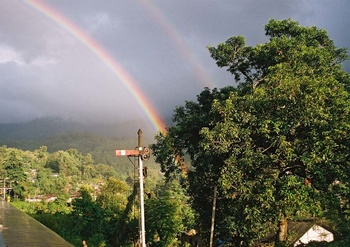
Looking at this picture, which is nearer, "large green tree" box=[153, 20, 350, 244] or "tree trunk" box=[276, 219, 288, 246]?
"large green tree" box=[153, 20, 350, 244]

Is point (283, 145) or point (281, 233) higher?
point (283, 145)

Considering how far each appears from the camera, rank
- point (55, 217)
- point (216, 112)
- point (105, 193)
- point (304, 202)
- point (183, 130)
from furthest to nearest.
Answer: point (105, 193) → point (55, 217) → point (183, 130) → point (216, 112) → point (304, 202)

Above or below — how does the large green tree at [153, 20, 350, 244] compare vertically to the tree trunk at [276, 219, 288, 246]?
above

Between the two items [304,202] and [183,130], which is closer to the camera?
[304,202]

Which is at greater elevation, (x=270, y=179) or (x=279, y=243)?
(x=270, y=179)

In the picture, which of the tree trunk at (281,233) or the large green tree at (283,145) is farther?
the tree trunk at (281,233)

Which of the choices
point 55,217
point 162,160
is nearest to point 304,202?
point 162,160

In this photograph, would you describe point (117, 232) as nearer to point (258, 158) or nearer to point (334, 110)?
point (258, 158)

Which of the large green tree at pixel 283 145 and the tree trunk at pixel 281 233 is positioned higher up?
the large green tree at pixel 283 145

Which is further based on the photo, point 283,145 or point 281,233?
point 281,233

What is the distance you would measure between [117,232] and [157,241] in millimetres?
2455

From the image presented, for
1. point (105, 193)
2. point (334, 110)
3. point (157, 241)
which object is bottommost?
point (157, 241)

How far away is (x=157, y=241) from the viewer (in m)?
21.5

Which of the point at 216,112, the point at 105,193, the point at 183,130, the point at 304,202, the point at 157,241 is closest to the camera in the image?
the point at 304,202
